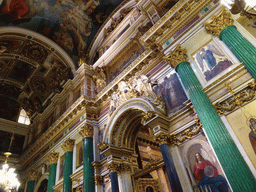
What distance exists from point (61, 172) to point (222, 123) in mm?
8339

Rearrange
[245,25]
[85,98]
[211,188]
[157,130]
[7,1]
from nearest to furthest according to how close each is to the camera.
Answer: [211,188] → [245,25] → [157,130] → [85,98] → [7,1]

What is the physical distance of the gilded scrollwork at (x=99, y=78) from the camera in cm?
1044

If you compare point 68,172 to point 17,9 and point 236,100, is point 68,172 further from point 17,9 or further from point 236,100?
point 17,9

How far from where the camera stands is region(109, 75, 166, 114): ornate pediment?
22.1 ft

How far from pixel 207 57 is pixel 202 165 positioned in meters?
3.14

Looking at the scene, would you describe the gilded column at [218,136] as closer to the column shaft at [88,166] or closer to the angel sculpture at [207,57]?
the angel sculpture at [207,57]

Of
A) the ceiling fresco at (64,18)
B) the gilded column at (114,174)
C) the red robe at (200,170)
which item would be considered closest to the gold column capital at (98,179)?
the gilded column at (114,174)

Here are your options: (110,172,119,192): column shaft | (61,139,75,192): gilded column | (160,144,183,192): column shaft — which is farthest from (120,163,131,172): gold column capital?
(61,139,75,192): gilded column

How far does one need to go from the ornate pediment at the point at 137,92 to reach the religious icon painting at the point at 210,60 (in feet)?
5.61

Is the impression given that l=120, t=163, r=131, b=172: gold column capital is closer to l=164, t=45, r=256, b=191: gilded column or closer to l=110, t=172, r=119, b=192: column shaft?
l=110, t=172, r=119, b=192: column shaft

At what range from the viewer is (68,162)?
929cm

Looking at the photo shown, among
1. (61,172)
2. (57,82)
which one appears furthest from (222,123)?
(57,82)

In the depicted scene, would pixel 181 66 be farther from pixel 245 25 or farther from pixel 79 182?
pixel 79 182

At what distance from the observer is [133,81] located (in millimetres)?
8125
